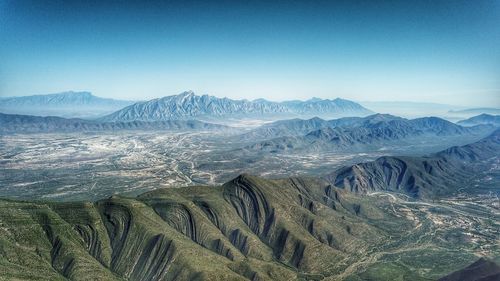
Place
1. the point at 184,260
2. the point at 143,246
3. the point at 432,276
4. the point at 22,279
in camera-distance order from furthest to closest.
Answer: the point at 432,276, the point at 143,246, the point at 184,260, the point at 22,279

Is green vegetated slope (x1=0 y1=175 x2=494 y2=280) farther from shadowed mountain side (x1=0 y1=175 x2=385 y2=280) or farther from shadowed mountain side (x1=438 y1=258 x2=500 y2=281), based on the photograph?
shadowed mountain side (x1=438 y1=258 x2=500 y2=281)

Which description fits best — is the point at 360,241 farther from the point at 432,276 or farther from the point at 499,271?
the point at 499,271

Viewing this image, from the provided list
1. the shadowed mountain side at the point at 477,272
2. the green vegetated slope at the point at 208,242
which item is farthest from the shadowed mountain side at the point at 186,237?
the shadowed mountain side at the point at 477,272

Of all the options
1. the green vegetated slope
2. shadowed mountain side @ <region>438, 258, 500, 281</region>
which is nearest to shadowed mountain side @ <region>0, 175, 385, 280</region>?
the green vegetated slope

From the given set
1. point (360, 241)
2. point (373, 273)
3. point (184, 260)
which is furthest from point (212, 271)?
point (360, 241)

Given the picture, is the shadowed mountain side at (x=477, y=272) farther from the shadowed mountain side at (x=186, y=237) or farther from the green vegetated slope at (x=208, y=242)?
the shadowed mountain side at (x=186, y=237)

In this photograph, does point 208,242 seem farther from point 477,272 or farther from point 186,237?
point 477,272

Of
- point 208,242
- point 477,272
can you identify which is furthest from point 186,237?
point 477,272

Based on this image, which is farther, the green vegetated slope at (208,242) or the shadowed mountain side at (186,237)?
the green vegetated slope at (208,242)
